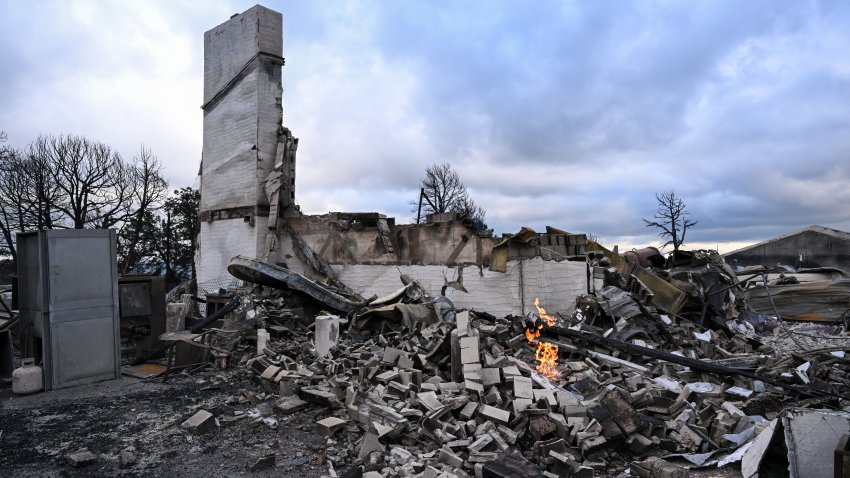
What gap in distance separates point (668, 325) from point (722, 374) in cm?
204

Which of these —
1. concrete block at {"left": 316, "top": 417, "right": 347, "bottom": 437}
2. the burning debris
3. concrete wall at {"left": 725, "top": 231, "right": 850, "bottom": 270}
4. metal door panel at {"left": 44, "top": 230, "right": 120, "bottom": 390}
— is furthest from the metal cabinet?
concrete wall at {"left": 725, "top": 231, "right": 850, "bottom": 270}

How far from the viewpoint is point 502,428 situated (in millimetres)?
5699

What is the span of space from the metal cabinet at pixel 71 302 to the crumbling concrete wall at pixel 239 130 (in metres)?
8.33

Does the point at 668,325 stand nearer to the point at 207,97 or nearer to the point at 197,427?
the point at 197,427

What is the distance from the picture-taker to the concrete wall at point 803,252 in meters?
29.1

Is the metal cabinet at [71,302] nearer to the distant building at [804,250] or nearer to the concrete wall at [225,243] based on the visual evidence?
the concrete wall at [225,243]

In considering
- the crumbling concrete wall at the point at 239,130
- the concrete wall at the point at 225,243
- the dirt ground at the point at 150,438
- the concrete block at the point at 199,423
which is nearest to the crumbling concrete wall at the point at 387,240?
the concrete wall at the point at 225,243

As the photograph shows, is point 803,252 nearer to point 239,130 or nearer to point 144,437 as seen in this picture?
point 239,130

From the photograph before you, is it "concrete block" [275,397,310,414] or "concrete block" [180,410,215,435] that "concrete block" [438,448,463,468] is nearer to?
"concrete block" [275,397,310,414]

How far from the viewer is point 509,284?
11.6 metres

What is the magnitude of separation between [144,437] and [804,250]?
1404 inches

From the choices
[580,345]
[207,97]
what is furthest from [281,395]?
[207,97]

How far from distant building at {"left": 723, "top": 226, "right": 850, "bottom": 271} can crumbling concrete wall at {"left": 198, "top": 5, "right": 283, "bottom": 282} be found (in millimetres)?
25260

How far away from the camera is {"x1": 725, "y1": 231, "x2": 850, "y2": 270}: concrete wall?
2911cm
